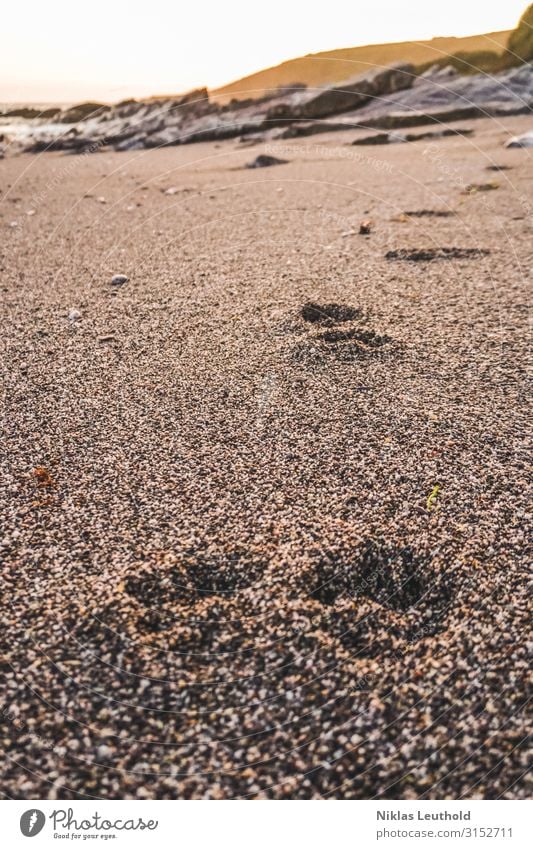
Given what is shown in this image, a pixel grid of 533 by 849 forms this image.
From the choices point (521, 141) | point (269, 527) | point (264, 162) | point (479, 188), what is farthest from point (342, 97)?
point (269, 527)

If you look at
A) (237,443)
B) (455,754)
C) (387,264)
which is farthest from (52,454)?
(387,264)

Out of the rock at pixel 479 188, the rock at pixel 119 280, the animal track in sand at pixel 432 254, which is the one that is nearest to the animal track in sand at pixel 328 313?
the animal track in sand at pixel 432 254

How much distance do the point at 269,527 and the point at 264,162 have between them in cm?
1182

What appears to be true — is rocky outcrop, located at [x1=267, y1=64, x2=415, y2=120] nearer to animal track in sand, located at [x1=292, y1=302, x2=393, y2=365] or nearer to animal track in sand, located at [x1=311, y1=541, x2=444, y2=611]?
animal track in sand, located at [x1=292, y1=302, x2=393, y2=365]

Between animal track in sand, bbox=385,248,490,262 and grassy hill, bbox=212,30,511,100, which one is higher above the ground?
grassy hill, bbox=212,30,511,100

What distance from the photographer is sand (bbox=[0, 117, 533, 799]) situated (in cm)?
235

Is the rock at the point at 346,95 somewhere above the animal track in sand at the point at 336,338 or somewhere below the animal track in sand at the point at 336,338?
above

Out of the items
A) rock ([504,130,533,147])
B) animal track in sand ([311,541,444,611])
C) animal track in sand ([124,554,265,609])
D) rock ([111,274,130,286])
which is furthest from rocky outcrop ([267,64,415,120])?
animal track in sand ([124,554,265,609])

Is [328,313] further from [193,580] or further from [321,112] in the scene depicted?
[321,112]

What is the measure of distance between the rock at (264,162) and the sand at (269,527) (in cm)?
704

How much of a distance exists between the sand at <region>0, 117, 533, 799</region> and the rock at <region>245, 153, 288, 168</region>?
7.04 m

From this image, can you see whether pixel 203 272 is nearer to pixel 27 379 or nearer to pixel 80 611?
pixel 27 379

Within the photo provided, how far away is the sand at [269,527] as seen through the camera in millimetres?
2350

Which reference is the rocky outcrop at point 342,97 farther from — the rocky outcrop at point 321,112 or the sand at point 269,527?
the sand at point 269,527
